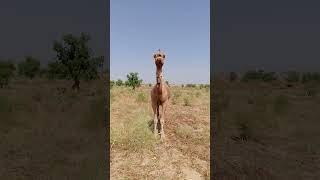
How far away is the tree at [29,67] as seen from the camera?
174 feet

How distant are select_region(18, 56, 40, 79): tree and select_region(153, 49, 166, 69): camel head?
46812mm

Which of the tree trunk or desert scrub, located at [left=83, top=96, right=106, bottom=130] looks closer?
desert scrub, located at [left=83, top=96, right=106, bottom=130]

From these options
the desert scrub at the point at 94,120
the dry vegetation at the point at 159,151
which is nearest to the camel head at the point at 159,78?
the dry vegetation at the point at 159,151

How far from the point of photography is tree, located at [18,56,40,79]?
2089 inches

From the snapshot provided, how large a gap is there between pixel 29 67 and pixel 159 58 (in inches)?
1918
